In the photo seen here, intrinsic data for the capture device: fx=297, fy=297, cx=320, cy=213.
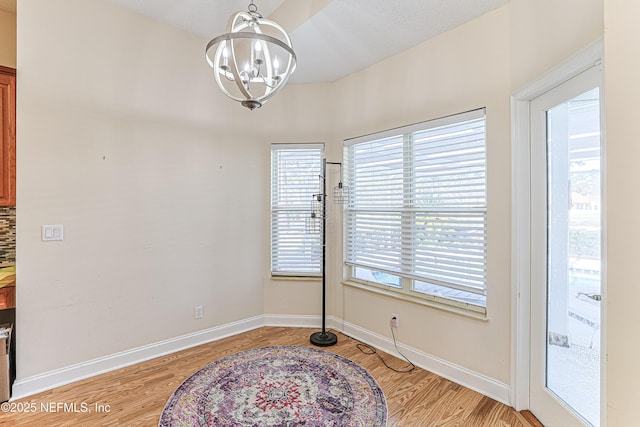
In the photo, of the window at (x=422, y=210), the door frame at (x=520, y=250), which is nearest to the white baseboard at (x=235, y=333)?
the door frame at (x=520, y=250)

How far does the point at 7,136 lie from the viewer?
2152 millimetres

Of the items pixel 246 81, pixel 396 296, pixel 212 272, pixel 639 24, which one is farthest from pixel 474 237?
pixel 212 272

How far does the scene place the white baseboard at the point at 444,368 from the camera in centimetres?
219

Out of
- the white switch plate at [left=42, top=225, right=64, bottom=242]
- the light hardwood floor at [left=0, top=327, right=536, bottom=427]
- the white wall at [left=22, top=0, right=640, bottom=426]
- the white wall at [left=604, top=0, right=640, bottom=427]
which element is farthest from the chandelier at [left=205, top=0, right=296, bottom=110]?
the light hardwood floor at [left=0, top=327, right=536, bottom=427]

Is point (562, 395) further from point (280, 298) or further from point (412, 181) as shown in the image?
point (280, 298)

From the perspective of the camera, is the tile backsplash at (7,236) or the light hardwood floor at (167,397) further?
the tile backsplash at (7,236)

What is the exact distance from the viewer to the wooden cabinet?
2.13 m

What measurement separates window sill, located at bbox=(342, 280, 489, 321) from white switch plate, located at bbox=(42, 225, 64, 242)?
2.67 meters

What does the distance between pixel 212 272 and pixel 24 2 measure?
2585 mm

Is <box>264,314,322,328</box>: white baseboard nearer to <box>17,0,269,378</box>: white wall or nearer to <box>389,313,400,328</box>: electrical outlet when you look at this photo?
<box>17,0,269,378</box>: white wall

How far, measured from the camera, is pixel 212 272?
3.14m

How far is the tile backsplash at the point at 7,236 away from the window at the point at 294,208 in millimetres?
2326

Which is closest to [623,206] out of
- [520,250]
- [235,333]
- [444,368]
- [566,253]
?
[566,253]

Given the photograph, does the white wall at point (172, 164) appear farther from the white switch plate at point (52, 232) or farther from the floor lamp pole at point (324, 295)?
the floor lamp pole at point (324, 295)
